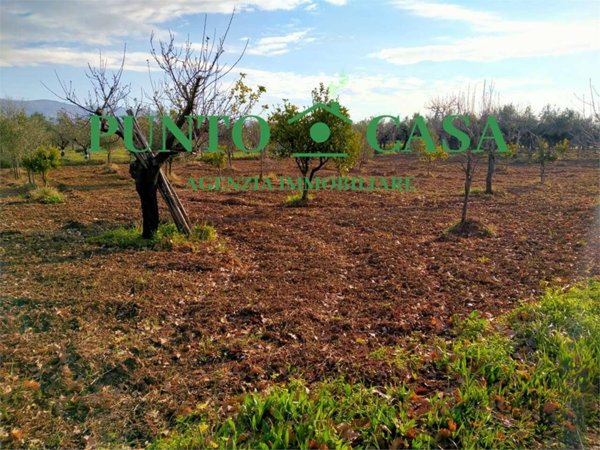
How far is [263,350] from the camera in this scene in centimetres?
427

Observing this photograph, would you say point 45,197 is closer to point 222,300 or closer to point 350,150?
point 222,300

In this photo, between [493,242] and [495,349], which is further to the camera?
[493,242]

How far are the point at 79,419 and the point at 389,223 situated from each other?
8.64 meters

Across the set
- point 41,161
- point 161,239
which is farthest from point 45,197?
point 161,239

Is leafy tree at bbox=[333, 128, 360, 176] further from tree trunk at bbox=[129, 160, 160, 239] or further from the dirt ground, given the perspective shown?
tree trunk at bbox=[129, 160, 160, 239]

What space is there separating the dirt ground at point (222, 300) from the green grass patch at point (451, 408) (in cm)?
33

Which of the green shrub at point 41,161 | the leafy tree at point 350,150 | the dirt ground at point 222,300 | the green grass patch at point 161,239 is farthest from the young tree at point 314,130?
the green shrub at point 41,161

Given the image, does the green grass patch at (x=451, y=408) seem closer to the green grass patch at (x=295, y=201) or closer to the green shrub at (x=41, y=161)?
the green grass patch at (x=295, y=201)

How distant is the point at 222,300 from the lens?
5.50 m

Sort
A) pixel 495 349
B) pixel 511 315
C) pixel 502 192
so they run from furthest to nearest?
Answer: pixel 502 192 < pixel 511 315 < pixel 495 349

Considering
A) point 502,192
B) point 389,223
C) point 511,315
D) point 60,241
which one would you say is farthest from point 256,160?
point 511,315

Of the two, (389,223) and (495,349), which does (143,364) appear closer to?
(495,349)

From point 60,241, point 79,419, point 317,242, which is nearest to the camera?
point 79,419

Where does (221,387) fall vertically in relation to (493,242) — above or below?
below
